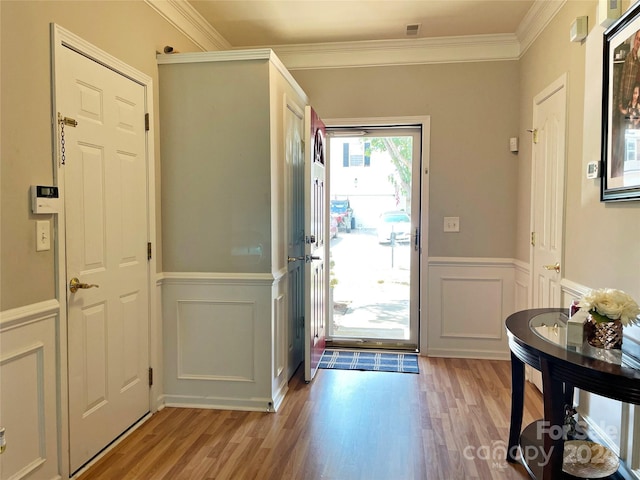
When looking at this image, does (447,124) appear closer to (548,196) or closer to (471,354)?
(548,196)


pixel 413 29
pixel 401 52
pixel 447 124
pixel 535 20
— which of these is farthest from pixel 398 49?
pixel 535 20

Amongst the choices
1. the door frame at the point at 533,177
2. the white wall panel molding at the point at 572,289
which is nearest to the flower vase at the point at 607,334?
the white wall panel molding at the point at 572,289

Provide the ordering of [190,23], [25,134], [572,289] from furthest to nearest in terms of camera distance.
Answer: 1. [190,23]
2. [572,289]
3. [25,134]

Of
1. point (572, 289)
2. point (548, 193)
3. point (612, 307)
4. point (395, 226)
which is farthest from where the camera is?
point (395, 226)

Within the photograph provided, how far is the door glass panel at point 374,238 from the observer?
412 centimetres

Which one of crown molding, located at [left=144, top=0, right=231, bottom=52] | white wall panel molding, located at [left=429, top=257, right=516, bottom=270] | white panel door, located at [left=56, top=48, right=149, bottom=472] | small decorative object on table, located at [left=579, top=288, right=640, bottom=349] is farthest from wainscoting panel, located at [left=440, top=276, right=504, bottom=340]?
crown molding, located at [left=144, top=0, right=231, bottom=52]

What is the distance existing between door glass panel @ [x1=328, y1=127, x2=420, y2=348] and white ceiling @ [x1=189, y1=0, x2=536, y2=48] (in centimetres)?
86

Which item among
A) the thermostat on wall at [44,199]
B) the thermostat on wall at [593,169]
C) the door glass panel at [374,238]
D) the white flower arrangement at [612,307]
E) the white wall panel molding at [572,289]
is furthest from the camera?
the door glass panel at [374,238]

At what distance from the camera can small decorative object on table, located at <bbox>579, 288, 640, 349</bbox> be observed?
1.60m

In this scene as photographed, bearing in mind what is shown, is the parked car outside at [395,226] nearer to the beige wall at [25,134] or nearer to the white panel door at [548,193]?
the white panel door at [548,193]

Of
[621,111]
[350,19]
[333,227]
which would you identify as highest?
[350,19]

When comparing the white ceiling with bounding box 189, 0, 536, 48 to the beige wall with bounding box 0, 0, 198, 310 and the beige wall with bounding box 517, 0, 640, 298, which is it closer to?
the beige wall with bounding box 517, 0, 640, 298

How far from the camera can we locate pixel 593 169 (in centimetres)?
232

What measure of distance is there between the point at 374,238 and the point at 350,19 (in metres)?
1.89
